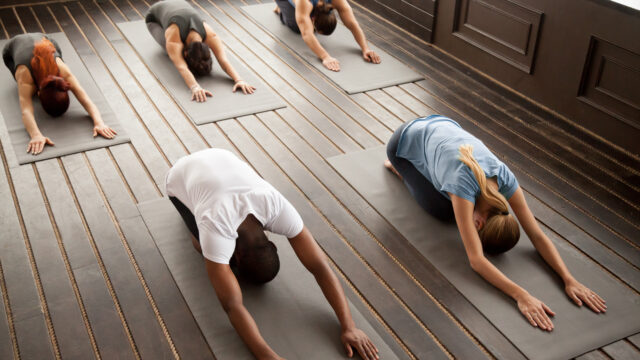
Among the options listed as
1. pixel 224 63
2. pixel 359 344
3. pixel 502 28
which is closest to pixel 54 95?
pixel 224 63

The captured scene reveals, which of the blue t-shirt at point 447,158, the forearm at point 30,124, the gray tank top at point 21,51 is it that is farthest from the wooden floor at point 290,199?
the gray tank top at point 21,51

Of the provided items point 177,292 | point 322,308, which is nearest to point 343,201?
point 322,308

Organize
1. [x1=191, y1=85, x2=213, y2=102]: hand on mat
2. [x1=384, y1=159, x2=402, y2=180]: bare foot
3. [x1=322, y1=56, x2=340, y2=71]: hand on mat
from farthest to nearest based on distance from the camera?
[x1=322, y1=56, x2=340, y2=71]: hand on mat < [x1=191, y1=85, x2=213, y2=102]: hand on mat < [x1=384, y1=159, x2=402, y2=180]: bare foot

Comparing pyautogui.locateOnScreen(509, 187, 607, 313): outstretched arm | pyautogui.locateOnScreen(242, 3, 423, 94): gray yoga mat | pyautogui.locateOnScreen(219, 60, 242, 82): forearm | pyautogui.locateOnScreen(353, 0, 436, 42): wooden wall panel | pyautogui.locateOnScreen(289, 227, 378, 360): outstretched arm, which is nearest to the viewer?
pyautogui.locateOnScreen(289, 227, 378, 360): outstretched arm

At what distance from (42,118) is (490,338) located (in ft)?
9.78

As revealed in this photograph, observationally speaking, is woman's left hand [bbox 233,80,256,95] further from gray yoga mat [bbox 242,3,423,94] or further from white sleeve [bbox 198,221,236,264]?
A: white sleeve [bbox 198,221,236,264]

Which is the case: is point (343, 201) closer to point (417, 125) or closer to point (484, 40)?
point (417, 125)

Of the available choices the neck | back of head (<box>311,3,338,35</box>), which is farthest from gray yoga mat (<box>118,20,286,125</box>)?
back of head (<box>311,3,338,35</box>)

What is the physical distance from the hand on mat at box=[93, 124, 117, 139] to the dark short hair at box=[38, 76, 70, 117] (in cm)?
28

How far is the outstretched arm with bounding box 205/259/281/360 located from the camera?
89.8 inches

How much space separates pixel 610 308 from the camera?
2621mm

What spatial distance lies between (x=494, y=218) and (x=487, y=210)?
46 mm

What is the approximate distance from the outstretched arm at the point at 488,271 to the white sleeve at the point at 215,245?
101cm

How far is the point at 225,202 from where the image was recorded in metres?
2.36
